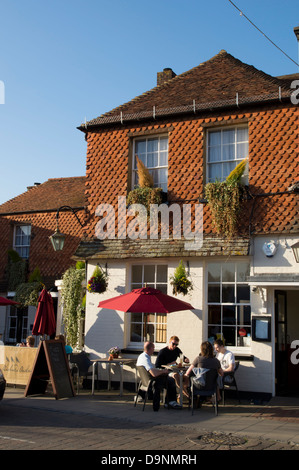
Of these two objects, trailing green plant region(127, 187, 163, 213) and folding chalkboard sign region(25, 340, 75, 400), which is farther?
trailing green plant region(127, 187, 163, 213)

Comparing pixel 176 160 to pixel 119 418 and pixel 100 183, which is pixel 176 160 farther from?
pixel 119 418

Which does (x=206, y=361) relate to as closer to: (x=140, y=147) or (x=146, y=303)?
(x=146, y=303)

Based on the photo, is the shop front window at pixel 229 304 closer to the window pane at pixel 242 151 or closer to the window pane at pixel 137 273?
the window pane at pixel 137 273

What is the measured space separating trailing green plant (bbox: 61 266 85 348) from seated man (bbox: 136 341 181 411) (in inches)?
172

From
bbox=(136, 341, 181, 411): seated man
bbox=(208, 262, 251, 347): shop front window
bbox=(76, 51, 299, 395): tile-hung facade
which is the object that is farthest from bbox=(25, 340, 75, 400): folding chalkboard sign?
bbox=(208, 262, 251, 347): shop front window

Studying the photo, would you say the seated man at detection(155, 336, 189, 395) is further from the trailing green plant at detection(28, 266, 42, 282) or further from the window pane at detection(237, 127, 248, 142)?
the trailing green plant at detection(28, 266, 42, 282)

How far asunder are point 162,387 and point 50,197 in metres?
13.3

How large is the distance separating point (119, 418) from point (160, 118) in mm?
7788

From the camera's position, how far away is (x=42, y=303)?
12102 mm

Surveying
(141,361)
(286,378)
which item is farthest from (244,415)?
(286,378)

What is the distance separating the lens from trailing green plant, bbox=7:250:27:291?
782 inches

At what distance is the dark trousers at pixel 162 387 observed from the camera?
31.8 feet

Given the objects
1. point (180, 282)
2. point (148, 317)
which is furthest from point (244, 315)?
point (148, 317)

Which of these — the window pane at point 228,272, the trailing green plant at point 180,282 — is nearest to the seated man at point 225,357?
the trailing green plant at point 180,282
